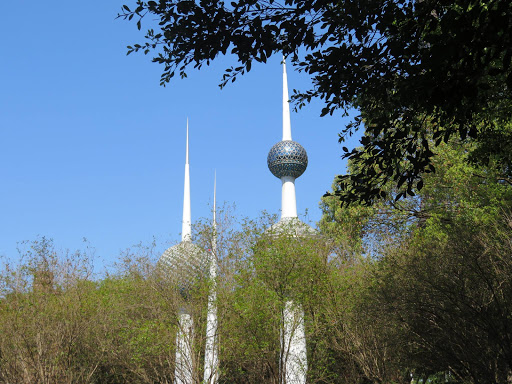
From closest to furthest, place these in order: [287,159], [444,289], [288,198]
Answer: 1. [444,289]
2. [288,198]
3. [287,159]

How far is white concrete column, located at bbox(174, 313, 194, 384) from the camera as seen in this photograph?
2044cm

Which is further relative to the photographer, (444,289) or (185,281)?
(185,281)

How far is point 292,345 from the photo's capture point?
21.5 metres

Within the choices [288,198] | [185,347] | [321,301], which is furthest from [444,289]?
[288,198]

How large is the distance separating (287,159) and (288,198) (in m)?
2.95

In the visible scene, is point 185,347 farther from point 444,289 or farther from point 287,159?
point 287,159

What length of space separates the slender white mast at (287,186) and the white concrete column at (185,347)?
1698 centimetres

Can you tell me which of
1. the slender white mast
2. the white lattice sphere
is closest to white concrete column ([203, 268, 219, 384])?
the white lattice sphere

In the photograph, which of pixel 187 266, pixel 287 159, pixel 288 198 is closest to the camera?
pixel 187 266

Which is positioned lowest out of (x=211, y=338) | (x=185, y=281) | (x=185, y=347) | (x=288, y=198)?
(x=185, y=347)

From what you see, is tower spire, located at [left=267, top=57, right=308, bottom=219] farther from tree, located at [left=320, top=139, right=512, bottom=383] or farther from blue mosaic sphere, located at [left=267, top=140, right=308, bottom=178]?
tree, located at [left=320, top=139, right=512, bottom=383]

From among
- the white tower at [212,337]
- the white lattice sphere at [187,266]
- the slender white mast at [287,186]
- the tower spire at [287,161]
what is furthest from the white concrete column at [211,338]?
the tower spire at [287,161]

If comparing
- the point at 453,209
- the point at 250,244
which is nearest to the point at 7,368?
the point at 250,244

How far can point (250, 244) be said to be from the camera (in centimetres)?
2239
